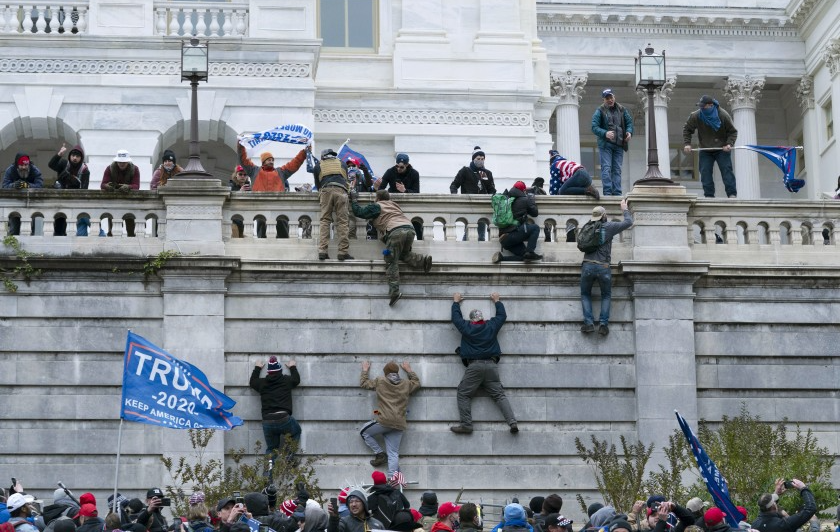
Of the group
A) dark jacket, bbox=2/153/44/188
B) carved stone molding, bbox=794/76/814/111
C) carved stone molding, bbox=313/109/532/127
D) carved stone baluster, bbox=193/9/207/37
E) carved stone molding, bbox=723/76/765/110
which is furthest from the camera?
carved stone molding, bbox=794/76/814/111

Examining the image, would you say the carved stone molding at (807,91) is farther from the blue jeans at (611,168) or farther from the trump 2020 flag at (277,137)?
the trump 2020 flag at (277,137)

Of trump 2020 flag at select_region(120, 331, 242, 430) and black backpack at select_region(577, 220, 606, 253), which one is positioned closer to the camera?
trump 2020 flag at select_region(120, 331, 242, 430)

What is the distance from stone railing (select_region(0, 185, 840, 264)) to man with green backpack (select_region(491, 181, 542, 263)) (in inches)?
12.4

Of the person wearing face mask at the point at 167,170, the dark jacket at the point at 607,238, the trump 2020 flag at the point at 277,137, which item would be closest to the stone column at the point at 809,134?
the trump 2020 flag at the point at 277,137

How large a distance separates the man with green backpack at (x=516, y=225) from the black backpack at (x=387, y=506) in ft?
27.0

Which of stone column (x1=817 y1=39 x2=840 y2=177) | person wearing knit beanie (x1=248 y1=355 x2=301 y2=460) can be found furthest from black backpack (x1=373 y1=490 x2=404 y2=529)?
stone column (x1=817 y1=39 x2=840 y2=177)

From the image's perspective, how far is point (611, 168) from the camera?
38000 mm

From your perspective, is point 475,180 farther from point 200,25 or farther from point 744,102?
point 744,102

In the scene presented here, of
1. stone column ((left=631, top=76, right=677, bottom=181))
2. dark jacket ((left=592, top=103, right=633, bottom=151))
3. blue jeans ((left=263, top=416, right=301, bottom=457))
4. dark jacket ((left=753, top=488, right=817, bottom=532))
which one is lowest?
dark jacket ((left=753, top=488, right=817, bottom=532))

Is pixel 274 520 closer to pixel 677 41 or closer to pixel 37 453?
pixel 37 453

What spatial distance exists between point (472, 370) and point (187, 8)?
1517cm

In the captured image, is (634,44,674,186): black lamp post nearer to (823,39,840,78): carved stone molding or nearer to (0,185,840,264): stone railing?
(0,185,840,264): stone railing

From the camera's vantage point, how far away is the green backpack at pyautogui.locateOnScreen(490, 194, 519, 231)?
34656 mm

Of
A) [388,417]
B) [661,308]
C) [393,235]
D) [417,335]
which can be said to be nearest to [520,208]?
[393,235]
